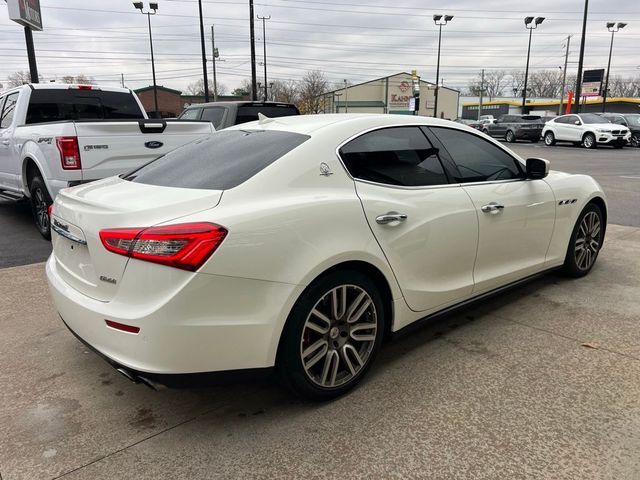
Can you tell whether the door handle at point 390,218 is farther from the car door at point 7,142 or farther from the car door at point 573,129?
the car door at point 573,129

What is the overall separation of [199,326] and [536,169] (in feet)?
9.80

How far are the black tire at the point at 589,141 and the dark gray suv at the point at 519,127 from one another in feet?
18.8

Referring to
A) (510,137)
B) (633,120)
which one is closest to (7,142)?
(633,120)

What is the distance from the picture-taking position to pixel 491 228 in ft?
11.8

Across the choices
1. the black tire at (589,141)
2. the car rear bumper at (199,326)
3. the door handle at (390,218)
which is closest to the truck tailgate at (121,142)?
the car rear bumper at (199,326)

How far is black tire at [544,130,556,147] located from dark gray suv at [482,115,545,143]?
351cm

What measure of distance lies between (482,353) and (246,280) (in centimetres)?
187

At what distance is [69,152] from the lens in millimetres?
5480

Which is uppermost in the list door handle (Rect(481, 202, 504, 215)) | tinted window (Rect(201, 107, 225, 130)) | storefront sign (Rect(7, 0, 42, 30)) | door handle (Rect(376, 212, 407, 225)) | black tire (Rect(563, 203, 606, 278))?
storefront sign (Rect(7, 0, 42, 30))

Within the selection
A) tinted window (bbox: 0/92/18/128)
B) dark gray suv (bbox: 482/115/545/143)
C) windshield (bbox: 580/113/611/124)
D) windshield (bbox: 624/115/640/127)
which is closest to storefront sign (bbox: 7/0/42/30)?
tinted window (bbox: 0/92/18/128)

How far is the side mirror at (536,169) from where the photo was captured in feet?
13.1

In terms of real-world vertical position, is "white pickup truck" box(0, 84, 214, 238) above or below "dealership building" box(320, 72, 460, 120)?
below

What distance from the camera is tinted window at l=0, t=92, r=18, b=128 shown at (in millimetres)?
7429

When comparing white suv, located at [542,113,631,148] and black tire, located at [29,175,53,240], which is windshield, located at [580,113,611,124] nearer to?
white suv, located at [542,113,631,148]
